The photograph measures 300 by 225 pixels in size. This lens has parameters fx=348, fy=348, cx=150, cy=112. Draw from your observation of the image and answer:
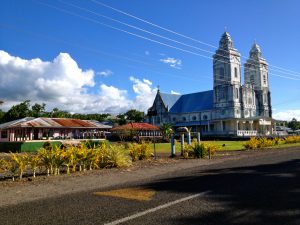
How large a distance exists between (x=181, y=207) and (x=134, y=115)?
323 ft

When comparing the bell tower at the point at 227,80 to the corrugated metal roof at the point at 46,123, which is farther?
the bell tower at the point at 227,80

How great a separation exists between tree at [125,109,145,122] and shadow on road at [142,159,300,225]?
93375 mm

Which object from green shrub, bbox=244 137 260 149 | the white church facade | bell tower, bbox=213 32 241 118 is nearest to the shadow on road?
green shrub, bbox=244 137 260 149

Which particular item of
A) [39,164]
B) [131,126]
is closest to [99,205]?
[39,164]

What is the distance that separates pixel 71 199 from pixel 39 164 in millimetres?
5447

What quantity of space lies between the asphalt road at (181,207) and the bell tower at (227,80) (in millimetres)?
77844

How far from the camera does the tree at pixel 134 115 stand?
105625mm

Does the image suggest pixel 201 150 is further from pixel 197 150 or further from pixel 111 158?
pixel 111 158

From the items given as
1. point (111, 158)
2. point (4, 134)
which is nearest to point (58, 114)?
point (4, 134)

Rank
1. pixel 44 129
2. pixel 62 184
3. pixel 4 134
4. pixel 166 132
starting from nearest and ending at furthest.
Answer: pixel 62 184 < pixel 44 129 < pixel 4 134 < pixel 166 132

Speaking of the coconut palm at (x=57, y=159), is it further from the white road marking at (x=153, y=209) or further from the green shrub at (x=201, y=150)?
the green shrub at (x=201, y=150)

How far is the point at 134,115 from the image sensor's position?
106 metres

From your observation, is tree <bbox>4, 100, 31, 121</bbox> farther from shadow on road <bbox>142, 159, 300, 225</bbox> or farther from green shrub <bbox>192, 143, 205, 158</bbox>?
shadow on road <bbox>142, 159, 300, 225</bbox>

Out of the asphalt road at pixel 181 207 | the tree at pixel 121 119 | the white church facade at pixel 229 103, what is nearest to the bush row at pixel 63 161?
the asphalt road at pixel 181 207
